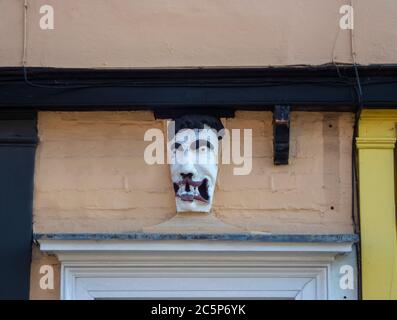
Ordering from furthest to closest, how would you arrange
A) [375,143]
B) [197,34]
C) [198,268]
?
[197,34] → [375,143] → [198,268]

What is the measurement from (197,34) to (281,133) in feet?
2.71

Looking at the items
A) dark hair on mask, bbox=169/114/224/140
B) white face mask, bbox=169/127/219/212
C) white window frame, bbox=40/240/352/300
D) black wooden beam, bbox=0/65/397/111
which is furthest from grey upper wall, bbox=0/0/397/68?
white window frame, bbox=40/240/352/300

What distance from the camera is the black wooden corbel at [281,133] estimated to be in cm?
684

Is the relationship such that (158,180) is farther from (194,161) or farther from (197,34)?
(197,34)

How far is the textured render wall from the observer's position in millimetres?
6902

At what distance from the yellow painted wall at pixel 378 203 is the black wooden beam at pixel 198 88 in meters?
0.17

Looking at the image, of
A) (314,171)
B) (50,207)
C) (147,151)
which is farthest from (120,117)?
(314,171)

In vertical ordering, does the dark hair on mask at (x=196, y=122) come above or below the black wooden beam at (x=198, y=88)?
below

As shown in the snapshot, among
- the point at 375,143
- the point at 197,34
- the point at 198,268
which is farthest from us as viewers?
the point at 197,34

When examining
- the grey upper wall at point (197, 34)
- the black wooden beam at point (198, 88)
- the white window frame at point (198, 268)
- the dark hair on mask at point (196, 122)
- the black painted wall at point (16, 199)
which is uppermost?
the grey upper wall at point (197, 34)

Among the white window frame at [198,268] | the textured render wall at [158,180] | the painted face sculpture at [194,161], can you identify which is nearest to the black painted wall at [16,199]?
the textured render wall at [158,180]

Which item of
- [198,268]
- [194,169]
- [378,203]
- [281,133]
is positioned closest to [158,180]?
[194,169]

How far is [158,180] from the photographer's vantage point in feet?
22.9

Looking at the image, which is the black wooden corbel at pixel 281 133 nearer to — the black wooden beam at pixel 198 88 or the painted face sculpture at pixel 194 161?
the black wooden beam at pixel 198 88
